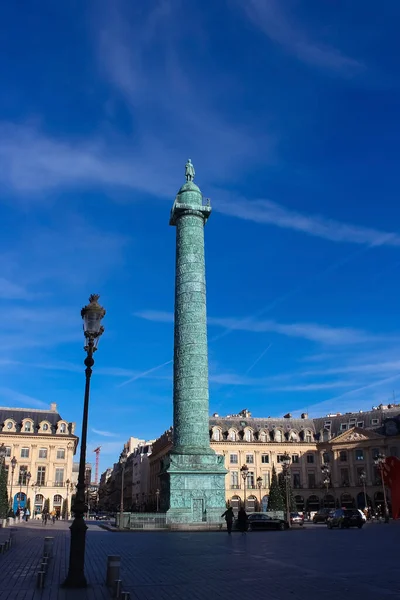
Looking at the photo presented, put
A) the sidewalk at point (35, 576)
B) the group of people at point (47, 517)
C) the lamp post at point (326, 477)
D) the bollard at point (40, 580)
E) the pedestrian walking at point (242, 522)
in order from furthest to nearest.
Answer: the lamp post at point (326, 477) → the group of people at point (47, 517) → the pedestrian walking at point (242, 522) → the bollard at point (40, 580) → the sidewalk at point (35, 576)

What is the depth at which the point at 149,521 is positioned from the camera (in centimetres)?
2781

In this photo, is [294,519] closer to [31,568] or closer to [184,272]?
[184,272]

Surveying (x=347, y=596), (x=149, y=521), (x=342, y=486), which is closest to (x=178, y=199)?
(x=149, y=521)

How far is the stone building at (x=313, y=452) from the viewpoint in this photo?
6100 centimetres

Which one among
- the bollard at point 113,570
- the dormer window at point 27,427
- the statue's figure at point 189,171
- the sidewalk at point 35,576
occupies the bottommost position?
the sidewalk at point 35,576

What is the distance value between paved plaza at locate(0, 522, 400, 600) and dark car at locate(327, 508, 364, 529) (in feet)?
45.3

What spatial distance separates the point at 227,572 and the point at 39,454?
2141 inches

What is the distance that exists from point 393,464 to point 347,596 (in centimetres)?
3072

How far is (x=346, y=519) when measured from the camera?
30031mm

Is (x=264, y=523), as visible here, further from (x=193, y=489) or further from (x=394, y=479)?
(x=394, y=479)

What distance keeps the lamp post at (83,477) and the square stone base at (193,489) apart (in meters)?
18.7

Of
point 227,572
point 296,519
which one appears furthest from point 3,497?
point 227,572

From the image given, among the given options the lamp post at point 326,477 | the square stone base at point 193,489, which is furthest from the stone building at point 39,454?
the square stone base at point 193,489

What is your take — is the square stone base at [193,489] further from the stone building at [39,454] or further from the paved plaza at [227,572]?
the stone building at [39,454]
